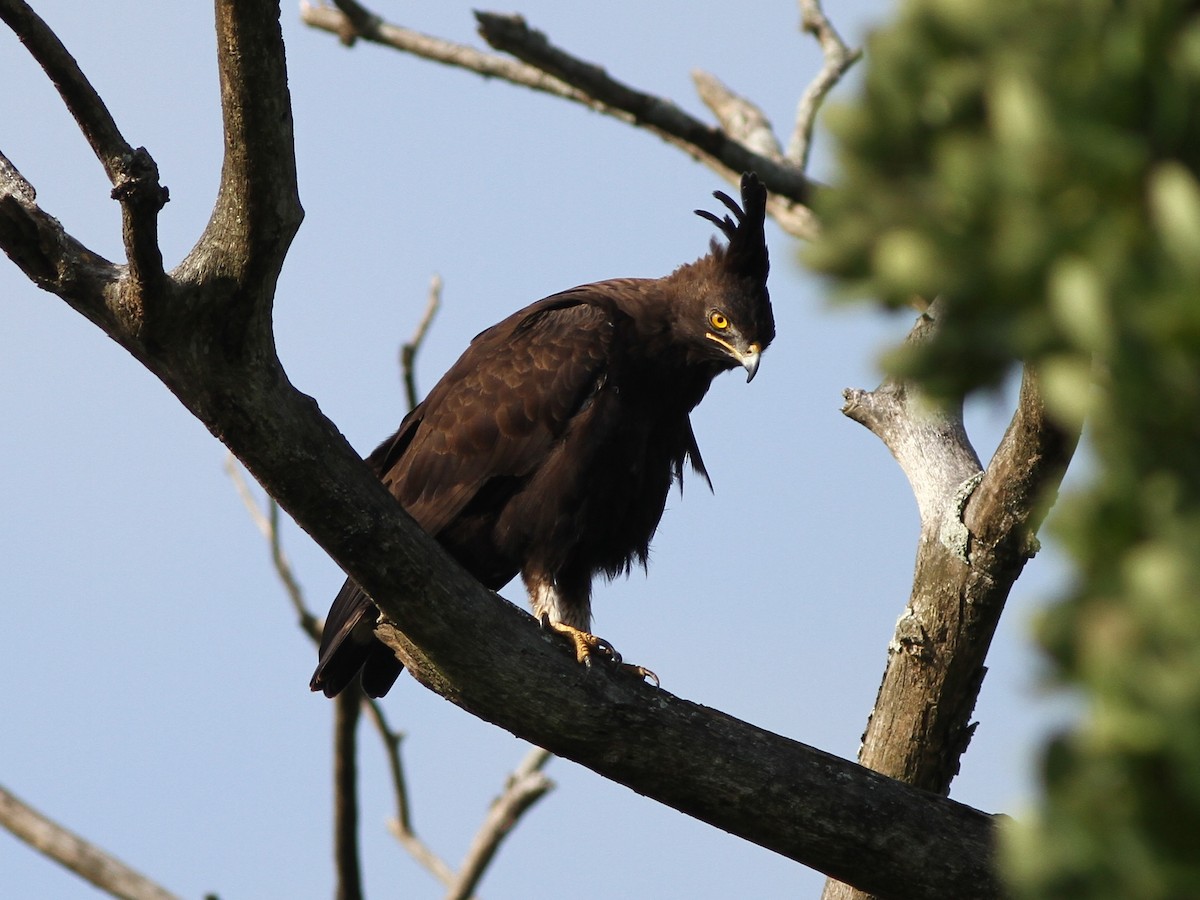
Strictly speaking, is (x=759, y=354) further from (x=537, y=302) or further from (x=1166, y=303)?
(x=1166, y=303)

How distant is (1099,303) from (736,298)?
239 inches

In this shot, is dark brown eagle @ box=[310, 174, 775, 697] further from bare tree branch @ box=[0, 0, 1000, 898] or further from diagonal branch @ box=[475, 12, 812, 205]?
bare tree branch @ box=[0, 0, 1000, 898]

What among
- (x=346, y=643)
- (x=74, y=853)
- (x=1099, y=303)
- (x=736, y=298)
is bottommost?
(x=1099, y=303)

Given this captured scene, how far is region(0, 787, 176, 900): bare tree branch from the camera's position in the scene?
5727 mm

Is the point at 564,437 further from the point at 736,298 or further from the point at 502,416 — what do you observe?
the point at 736,298

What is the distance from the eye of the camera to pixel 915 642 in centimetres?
558

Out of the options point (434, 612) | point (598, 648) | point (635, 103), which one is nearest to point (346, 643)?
point (598, 648)

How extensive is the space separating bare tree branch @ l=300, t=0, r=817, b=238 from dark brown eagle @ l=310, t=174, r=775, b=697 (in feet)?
0.68

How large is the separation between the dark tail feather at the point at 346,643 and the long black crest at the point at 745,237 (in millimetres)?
2724

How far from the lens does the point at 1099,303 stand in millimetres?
1281

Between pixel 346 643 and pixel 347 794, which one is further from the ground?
pixel 346 643

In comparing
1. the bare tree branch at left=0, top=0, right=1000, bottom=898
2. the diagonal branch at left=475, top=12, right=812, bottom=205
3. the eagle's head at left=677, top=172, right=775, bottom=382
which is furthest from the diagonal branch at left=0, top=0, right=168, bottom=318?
the eagle's head at left=677, top=172, right=775, bottom=382

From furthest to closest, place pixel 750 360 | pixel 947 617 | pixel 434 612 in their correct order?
1. pixel 750 360
2. pixel 947 617
3. pixel 434 612

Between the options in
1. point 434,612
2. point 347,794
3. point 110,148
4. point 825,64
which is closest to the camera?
point 110,148
